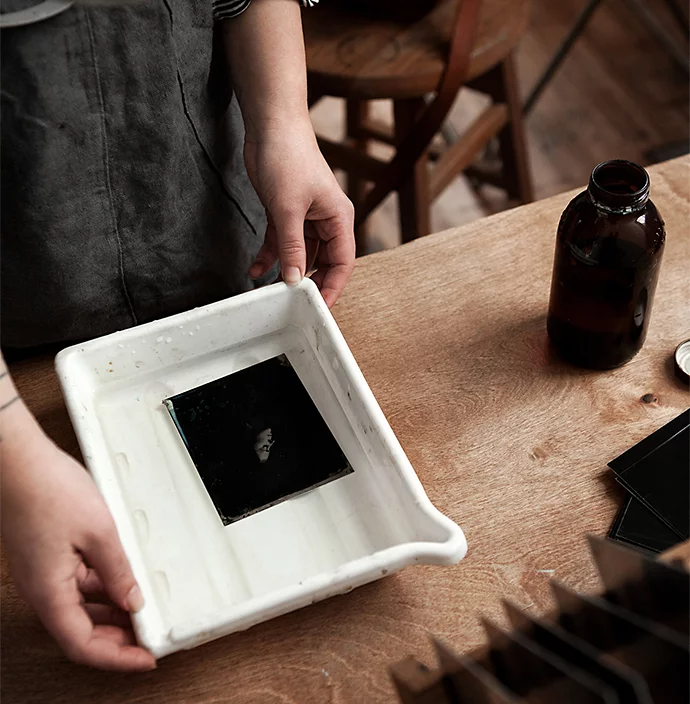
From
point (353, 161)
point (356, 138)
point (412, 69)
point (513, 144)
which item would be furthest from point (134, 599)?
point (356, 138)

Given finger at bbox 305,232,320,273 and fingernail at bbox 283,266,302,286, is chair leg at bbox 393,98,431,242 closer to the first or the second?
finger at bbox 305,232,320,273

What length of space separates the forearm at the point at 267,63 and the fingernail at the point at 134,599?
0.51 meters

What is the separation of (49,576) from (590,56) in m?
2.42

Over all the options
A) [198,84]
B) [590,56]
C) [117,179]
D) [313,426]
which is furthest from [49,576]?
[590,56]

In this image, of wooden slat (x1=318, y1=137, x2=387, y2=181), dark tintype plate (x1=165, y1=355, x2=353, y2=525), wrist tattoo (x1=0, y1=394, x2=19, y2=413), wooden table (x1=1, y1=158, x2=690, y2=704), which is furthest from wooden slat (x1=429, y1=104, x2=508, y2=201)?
wrist tattoo (x1=0, y1=394, x2=19, y2=413)

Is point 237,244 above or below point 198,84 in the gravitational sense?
below

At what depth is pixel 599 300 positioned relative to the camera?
0.82m

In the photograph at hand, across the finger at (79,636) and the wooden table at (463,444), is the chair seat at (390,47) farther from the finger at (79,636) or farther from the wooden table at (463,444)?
the finger at (79,636)

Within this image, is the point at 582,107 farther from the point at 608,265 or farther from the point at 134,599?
the point at 134,599

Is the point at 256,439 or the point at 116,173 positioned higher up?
the point at 116,173

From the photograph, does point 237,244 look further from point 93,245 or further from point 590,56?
point 590,56

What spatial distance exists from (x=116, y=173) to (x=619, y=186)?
1.63 feet

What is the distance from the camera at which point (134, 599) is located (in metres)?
0.66

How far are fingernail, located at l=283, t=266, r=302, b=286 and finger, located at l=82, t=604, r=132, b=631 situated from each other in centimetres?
35
